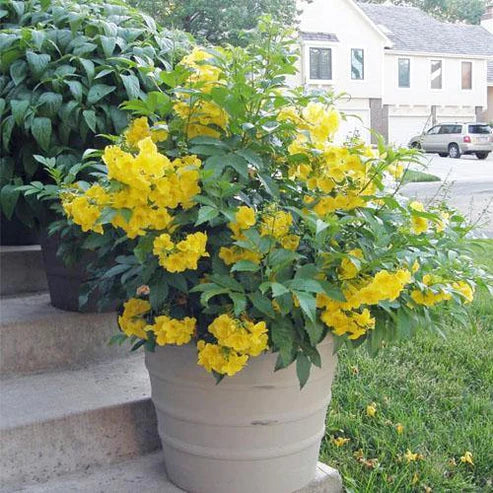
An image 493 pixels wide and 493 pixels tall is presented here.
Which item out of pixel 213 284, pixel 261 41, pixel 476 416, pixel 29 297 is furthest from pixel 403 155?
pixel 29 297

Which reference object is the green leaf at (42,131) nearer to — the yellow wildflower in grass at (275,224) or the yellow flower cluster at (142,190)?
the yellow flower cluster at (142,190)

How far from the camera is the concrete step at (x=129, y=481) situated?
5.62 feet

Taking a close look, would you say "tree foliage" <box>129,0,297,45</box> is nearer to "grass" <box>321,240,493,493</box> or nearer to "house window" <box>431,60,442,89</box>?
"house window" <box>431,60,442,89</box>

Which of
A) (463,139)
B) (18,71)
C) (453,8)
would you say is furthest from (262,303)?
(453,8)

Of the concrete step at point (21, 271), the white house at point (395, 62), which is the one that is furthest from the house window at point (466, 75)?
the concrete step at point (21, 271)

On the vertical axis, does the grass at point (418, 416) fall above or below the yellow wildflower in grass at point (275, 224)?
below

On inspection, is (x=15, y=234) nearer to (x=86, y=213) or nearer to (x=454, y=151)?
(x=86, y=213)

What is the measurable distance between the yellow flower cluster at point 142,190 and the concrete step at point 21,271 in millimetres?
1157

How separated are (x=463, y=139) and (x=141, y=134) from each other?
21.9 m

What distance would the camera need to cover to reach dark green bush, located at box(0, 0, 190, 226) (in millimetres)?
2066

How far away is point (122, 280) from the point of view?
157 cm

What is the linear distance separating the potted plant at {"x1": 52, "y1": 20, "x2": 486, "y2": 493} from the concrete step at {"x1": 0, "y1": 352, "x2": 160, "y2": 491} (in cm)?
22

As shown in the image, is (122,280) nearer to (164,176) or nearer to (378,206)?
(164,176)

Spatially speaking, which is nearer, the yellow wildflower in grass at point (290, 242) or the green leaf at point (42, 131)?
the yellow wildflower in grass at point (290, 242)
